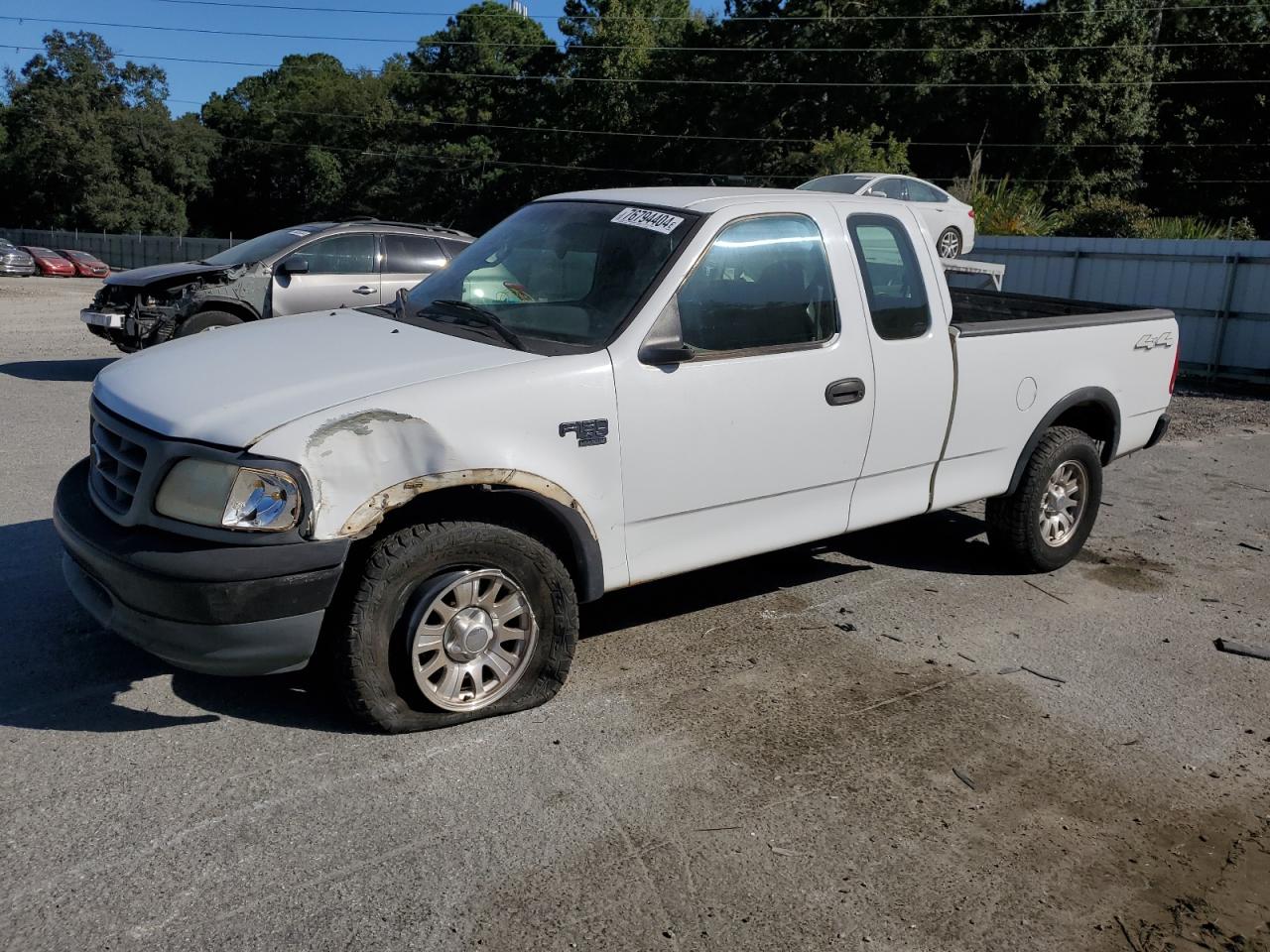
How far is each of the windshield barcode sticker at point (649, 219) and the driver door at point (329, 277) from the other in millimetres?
7192

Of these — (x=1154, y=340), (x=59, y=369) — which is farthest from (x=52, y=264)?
(x=1154, y=340)

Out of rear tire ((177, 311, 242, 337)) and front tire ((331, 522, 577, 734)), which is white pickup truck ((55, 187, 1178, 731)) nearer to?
front tire ((331, 522, 577, 734))

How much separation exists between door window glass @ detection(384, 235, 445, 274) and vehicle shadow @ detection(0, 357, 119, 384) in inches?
120

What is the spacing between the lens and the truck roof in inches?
190

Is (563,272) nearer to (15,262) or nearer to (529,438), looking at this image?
(529,438)

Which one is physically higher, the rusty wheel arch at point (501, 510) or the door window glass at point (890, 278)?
the door window glass at point (890, 278)

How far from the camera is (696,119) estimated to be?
56.8m

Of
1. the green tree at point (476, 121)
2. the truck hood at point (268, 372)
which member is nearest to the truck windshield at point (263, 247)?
the truck hood at point (268, 372)

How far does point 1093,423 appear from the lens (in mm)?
6531

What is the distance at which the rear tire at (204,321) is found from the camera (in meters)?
11.0

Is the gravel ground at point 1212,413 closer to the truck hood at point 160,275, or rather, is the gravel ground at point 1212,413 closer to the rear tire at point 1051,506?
the rear tire at point 1051,506

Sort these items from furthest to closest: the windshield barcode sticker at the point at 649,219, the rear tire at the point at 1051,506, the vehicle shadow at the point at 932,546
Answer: the vehicle shadow at the point at 932,546 → the rear tire at the point at 1051,506 → the windshield barcode sticker at the point at 649,219

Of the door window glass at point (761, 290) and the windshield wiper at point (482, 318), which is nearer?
the windshield wiper at point (482, 318)

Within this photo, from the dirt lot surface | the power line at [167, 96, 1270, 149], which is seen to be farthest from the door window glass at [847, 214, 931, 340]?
the power line at [167, 96, 1270, 149]
